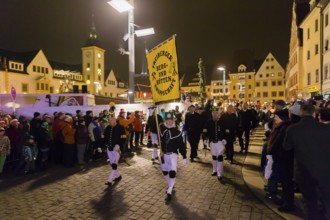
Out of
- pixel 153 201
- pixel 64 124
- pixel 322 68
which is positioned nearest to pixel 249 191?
pixel 153 201

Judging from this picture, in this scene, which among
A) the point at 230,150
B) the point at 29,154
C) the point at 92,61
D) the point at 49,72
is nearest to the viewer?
the point at 29,154

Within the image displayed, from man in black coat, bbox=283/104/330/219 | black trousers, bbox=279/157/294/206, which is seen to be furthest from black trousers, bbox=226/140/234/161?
man in black coat, bbox=283/104/330/219

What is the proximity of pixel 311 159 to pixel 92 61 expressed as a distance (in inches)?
3091

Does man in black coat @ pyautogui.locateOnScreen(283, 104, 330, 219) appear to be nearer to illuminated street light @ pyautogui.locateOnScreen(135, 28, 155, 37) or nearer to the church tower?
illuminated street light @ pyautogui.locateOnScreen(135, 28, 155, 37)

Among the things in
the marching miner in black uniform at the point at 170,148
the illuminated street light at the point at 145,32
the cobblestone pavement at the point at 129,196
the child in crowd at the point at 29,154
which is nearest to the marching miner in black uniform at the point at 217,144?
the cobblestone pavement at the point at 129,196

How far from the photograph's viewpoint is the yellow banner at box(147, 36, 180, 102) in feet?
24.9

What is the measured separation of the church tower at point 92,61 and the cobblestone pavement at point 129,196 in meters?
69.6

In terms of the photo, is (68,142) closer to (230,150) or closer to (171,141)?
(171,141)

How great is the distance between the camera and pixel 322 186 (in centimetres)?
423

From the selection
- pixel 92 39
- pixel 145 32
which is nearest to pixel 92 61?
pixel 92 39

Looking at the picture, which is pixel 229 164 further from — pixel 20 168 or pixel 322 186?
pixel 20 168

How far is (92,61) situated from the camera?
78312 mm

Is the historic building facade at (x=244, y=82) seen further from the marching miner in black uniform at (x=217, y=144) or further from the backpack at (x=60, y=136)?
the marching miner in black uniform at (x=217, y=144)

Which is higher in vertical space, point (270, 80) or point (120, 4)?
point (270, 80)
